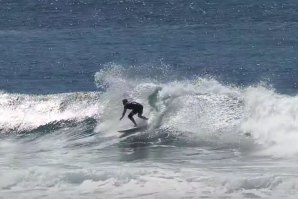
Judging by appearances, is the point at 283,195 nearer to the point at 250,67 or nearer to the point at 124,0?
the point at 250,67

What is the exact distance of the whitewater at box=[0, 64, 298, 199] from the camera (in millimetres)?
29188

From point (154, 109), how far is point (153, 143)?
10.2 ft

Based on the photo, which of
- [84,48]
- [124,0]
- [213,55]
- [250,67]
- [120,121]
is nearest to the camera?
[120,121]

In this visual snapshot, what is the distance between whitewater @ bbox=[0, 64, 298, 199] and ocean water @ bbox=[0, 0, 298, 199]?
5cm

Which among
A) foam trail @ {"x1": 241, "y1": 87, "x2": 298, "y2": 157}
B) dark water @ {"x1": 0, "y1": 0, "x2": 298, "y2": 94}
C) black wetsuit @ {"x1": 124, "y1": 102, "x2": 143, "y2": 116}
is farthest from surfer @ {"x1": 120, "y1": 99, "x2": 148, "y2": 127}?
dark water @ {"x1": 0, "y1": 0, "x2": 298, "y2": 94}

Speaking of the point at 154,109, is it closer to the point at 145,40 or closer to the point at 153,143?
the point at 153,143

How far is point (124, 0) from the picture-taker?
265 ft

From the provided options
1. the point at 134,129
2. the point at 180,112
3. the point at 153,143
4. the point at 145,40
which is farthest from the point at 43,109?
the point at 145,40

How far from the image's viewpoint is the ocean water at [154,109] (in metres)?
29.8

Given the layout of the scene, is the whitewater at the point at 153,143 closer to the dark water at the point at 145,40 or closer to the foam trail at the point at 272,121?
the foam trail at the point at 272,121

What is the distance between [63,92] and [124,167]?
14807 millimetres

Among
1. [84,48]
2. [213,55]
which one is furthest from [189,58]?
[84,48]

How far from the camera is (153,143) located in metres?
35.5

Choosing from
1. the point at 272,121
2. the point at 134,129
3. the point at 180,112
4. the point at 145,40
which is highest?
the point at 145,40
